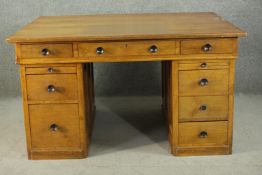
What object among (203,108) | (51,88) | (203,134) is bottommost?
(203,134)

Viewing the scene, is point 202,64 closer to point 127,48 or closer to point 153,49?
point 153,49

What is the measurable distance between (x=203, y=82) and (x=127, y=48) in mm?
479

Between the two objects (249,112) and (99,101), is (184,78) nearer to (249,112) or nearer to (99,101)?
(249,112)

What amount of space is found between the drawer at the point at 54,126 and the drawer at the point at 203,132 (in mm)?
621

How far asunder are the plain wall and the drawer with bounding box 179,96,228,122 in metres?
1.23

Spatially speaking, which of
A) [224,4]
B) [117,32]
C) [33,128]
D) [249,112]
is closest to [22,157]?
[33,128]

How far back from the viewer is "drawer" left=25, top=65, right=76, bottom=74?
2.63 metres

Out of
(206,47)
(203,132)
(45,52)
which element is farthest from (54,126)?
(206,47)

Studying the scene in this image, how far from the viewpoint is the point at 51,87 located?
266 centimetres

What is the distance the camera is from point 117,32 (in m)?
2.65

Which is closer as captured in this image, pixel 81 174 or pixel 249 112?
pixel 81 174

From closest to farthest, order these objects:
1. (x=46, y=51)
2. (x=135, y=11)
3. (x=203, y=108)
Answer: (x=46, y=51), (x=203, y=108), (x=135, y=11)

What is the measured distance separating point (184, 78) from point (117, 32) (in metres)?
0.46

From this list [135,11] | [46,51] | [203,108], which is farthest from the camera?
[135,11]
